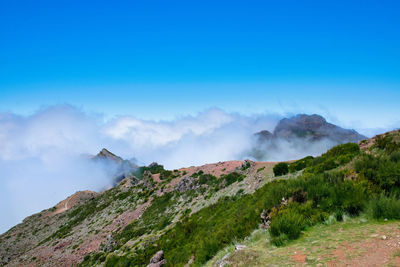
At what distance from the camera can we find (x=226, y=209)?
2191 centimetres

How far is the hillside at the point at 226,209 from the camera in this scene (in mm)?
8203

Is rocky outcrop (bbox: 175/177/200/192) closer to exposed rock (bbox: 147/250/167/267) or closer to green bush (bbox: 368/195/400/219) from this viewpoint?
exposed rock (bbox: 147/250/167/267)

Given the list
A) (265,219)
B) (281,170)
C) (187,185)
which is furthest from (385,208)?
(187,185)

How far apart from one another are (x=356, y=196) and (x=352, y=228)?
1555 millimetres

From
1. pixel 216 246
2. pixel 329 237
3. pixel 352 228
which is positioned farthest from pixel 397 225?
pixel 216 246

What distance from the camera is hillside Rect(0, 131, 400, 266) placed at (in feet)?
26.9

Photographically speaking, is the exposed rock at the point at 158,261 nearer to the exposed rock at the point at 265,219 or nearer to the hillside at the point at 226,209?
the hillside at the point at 226,209

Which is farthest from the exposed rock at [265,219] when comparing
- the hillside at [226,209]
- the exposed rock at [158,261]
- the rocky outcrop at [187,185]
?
the rocky outcrop at [187,185]

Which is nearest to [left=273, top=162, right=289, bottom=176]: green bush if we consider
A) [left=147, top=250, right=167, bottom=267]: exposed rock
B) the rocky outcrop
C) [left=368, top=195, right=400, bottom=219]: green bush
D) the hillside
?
the hillside

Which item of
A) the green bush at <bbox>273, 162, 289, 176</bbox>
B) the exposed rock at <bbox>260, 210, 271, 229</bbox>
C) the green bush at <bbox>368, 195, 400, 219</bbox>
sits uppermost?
the green bush at <bbox>273, 162, 289, 176</bbox>

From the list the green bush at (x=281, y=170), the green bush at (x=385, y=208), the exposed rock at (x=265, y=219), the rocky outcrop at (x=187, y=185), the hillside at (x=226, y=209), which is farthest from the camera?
the rocky outcrop at (x=187, y=185)

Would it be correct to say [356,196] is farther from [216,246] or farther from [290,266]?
[216,246]

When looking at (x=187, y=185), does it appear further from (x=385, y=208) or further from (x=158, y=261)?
(x=385, y=208)

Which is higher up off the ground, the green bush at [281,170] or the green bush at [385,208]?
the green bush at [281,170]
